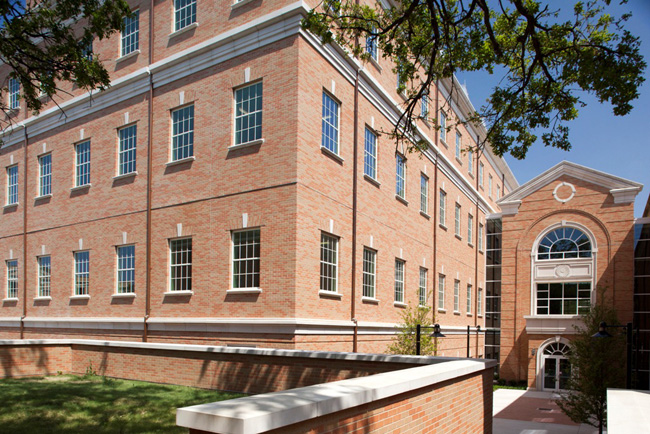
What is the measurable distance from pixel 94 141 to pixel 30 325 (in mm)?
9311

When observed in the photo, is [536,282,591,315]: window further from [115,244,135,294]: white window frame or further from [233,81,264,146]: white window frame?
[115,244,135,294]: white window frame

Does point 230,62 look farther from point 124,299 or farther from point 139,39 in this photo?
point 124,299

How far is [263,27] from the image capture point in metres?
18.1

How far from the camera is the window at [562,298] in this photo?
112ft

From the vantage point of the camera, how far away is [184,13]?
2083cm

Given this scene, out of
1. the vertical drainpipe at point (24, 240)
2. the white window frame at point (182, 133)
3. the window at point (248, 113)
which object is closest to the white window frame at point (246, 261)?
the window at point (248, 113)

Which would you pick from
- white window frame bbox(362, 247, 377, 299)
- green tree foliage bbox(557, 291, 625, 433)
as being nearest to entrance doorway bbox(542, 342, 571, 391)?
green tree foliage bbox(557, 291, 625, 433)

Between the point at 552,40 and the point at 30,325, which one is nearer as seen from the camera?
the point at 552,40

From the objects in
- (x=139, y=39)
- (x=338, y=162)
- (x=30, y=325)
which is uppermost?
(x=139, y=39)

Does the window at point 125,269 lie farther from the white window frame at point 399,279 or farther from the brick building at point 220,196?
the white window frame at point 399,279

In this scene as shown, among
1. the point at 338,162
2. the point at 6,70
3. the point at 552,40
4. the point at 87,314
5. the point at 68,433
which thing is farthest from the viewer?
the point at 6,70

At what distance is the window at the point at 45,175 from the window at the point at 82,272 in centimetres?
412

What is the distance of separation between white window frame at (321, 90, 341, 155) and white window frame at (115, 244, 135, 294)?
8.66m

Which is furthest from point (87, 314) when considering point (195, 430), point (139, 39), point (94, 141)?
point (195, 430)
